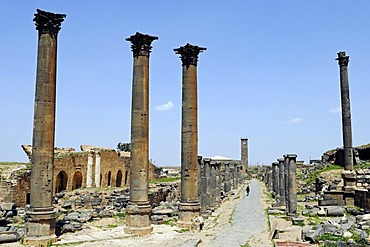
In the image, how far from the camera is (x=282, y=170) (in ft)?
88.1

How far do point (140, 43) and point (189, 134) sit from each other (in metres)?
4.09

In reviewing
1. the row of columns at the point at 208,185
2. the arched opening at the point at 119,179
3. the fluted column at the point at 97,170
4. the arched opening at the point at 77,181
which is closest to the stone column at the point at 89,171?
the fluted column at the point at 97,170

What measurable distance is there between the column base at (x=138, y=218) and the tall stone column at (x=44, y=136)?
2.92 m

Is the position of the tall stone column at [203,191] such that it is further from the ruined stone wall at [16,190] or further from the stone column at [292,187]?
the ruined stone wall at [16,190]

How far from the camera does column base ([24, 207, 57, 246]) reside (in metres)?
12.8

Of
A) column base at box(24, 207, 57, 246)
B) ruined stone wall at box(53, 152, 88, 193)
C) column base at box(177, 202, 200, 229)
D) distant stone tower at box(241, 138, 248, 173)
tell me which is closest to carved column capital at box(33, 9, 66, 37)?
column base at box(24, 207, 57, 246)

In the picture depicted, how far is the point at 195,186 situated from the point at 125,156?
2505cm

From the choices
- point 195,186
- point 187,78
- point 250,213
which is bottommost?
point 250,213

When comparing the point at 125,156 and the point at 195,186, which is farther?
the point at 125,156

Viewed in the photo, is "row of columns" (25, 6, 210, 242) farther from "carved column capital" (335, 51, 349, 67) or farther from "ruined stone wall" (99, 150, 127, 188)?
"ruined stone wall" (99, 150, 127, 188)

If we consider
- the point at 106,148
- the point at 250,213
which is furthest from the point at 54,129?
the point at 106,148

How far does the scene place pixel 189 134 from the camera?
17047mm

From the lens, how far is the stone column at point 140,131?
1552cm

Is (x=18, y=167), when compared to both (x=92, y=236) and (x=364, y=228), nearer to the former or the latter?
(x=92, y=236)
